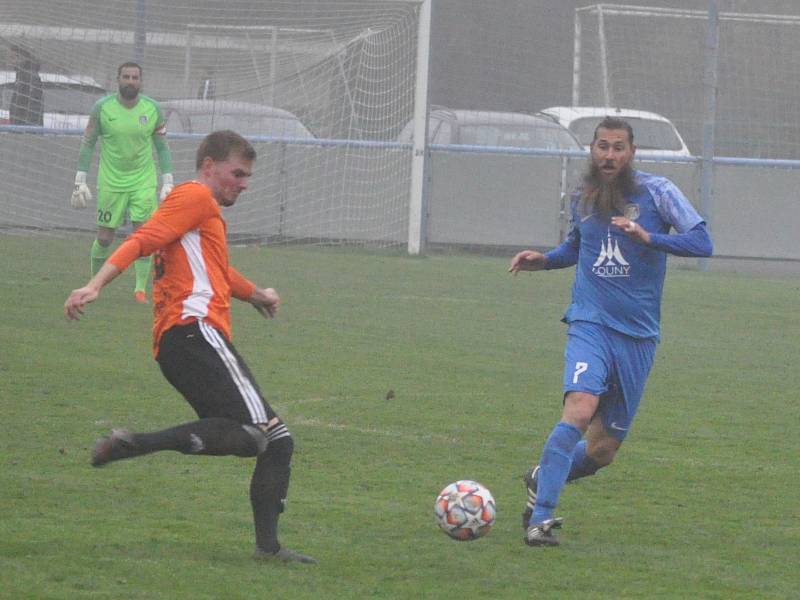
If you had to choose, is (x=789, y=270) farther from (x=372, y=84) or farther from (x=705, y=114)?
(x=372, y=84)

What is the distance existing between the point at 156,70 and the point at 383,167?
11.3 feet

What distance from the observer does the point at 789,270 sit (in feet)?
75.9

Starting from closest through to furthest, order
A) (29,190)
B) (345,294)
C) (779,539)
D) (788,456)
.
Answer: (779,539) → (788,456) → (345,294) → (29,190)

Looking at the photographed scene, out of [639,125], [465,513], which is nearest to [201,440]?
[465,513]

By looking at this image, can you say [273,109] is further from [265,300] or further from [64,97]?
[265,300]

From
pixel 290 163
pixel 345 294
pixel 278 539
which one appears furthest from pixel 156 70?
pixel 278 539

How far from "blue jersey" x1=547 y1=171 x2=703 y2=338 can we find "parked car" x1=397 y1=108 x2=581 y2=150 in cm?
1674

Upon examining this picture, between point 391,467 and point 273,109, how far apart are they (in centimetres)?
1537

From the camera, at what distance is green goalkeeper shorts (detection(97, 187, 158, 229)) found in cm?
1348

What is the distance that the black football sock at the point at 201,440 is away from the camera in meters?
5.14

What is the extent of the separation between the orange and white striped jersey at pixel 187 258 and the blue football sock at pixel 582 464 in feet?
5.60

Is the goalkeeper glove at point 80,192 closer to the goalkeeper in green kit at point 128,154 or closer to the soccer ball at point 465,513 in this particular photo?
the goalkeeper in green kit at point 128,154

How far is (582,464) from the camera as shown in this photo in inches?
250

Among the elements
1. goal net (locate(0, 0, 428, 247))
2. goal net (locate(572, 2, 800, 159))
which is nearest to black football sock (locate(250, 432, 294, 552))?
goal net (locate(0, 0, 428, 247))
